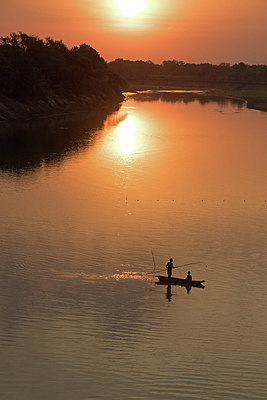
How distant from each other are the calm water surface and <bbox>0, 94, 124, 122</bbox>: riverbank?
47.3m

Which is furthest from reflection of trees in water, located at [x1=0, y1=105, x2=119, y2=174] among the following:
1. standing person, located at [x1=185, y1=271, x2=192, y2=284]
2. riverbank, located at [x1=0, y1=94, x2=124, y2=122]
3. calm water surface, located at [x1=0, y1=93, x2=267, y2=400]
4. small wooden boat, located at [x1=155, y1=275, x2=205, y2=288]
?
standing person, located at [x1=185, y1=271, x2=192, y2=284]

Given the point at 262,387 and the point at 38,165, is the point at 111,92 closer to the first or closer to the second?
the point at 38,165

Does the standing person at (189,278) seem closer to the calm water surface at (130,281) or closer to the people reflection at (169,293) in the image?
the calm water surface at (130,281)

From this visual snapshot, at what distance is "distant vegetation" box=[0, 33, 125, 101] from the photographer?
4870 inches

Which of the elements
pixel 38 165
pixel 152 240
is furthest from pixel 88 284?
pixel 38 165

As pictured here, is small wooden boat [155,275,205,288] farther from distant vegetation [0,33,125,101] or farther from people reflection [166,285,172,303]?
distant vegetation [0,33,125,101]

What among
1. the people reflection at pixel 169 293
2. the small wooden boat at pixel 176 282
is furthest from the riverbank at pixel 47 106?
the people reflection at pixel 169 293

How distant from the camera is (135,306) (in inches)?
1136

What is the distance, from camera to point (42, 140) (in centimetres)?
9306

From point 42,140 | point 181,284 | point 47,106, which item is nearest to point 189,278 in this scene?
point 181,284

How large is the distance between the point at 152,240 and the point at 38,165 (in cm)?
3458

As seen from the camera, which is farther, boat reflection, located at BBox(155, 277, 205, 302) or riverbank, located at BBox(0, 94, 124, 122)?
riverbank, located at BBox(0, 94, 124, 122)

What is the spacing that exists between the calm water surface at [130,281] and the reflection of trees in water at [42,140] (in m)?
1.51

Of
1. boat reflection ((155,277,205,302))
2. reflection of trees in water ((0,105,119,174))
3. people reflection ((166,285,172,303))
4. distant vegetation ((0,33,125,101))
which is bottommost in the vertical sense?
reflection of trees in water ((0,105,119,174))
